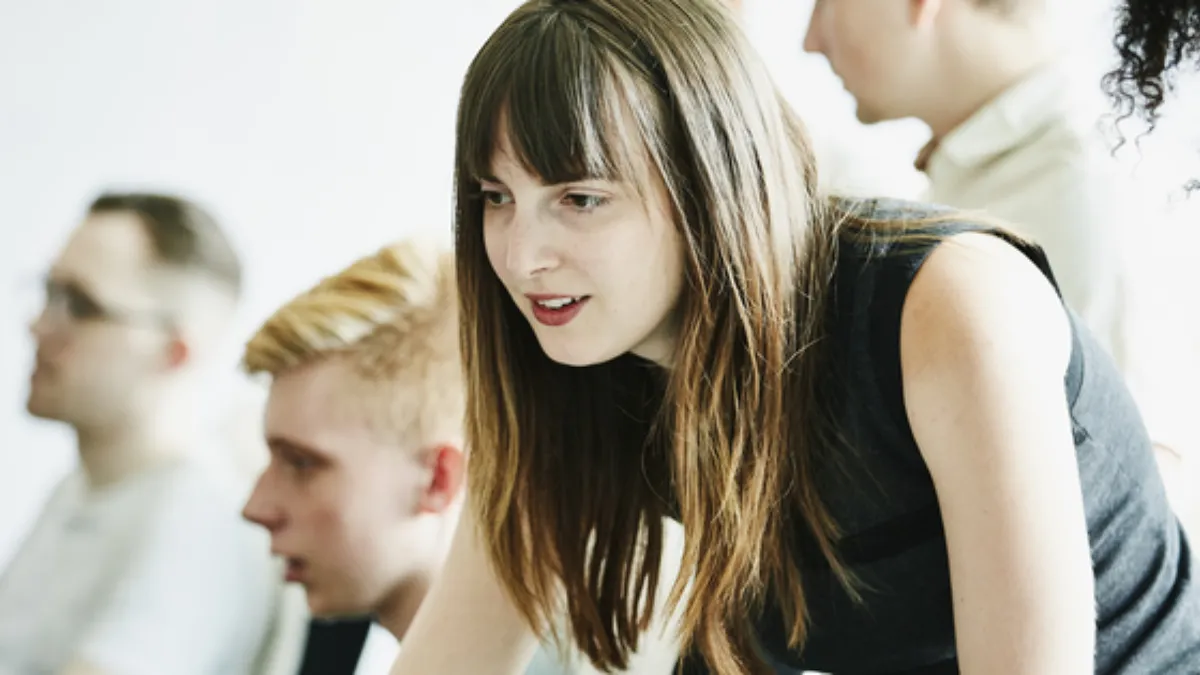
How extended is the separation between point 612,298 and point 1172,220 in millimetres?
964

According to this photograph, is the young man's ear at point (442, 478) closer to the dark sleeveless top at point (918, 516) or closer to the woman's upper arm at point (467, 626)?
the woman's upper arm at point (467, 626)

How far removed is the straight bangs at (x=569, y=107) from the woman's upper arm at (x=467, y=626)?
1.16 ft

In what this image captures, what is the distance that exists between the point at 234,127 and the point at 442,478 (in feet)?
1.31

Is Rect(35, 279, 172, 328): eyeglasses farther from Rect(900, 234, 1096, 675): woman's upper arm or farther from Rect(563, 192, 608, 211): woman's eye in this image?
Rect(900, 234, 1096, 675): woman's upper arm

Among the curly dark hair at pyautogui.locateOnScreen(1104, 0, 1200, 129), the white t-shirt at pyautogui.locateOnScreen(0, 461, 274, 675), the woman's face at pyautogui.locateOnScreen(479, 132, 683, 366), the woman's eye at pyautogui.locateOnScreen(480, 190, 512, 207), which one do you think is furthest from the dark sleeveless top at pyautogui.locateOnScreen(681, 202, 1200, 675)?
the white t-shirt at pyautogui.locateOnScreen(0, 461, 274, 675)

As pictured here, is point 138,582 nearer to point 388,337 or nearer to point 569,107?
point 388,337

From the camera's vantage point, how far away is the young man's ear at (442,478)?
4.13ft

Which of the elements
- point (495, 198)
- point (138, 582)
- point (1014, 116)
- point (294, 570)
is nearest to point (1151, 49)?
point (1014, 116)

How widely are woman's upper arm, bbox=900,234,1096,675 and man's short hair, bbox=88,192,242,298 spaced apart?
0.71m

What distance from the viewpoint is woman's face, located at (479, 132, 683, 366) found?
2.82ft

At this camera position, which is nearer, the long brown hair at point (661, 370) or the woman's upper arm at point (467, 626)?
the long brown hair at point (661, 370)

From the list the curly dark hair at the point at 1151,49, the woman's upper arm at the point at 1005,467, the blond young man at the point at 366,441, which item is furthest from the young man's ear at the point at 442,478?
the curly dark hair at the point at 1151,49

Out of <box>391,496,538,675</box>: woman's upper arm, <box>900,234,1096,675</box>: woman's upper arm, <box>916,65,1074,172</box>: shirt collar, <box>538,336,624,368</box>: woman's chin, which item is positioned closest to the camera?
<box>900,234,1096,675</box>: woman's upper arm

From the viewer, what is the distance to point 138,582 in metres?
1.17
